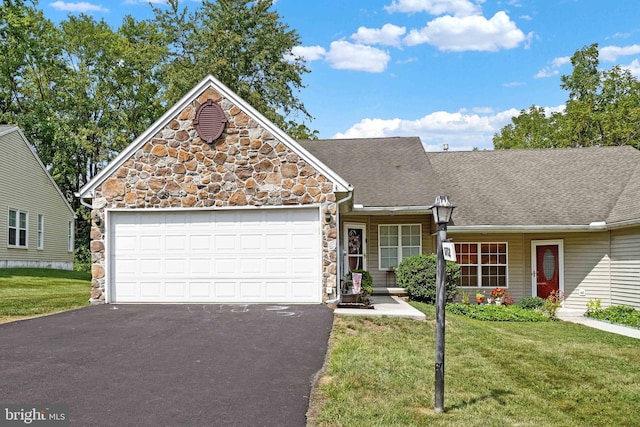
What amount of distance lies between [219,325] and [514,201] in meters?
11.7

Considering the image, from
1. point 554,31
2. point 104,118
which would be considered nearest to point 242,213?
point 554,31

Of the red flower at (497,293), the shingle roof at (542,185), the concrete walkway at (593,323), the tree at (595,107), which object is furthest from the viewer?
the tree at (595,107)

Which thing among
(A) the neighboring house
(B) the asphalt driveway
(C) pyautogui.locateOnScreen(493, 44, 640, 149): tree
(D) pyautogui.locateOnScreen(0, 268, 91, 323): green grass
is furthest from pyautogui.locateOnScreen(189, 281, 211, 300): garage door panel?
(C) pyautogui.locateOnScreen(493, 44, 640, 149): tree

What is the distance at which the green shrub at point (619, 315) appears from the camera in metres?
13.8

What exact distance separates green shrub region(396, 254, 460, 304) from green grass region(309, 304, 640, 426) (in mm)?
4167

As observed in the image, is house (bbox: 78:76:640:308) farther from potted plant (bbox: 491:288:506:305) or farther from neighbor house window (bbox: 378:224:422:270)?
potted plant (bbox: 491:288:506:305)

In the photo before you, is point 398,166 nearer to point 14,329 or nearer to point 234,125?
point 234,125

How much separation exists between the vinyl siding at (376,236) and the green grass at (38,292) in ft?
28.1

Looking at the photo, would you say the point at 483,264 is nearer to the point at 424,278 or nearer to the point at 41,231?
the point at 424,278

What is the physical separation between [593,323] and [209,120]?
11.0 metres

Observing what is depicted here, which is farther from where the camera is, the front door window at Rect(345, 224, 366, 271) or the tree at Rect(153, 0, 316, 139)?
the tree at Rect(153, 0, 316, 139)

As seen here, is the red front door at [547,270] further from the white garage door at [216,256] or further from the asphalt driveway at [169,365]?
the asphalt driveway at [169,365]

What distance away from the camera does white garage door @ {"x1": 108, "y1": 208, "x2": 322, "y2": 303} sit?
13156 mm

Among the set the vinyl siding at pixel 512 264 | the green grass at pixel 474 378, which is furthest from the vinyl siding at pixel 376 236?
the green grass at pixel 474 378
